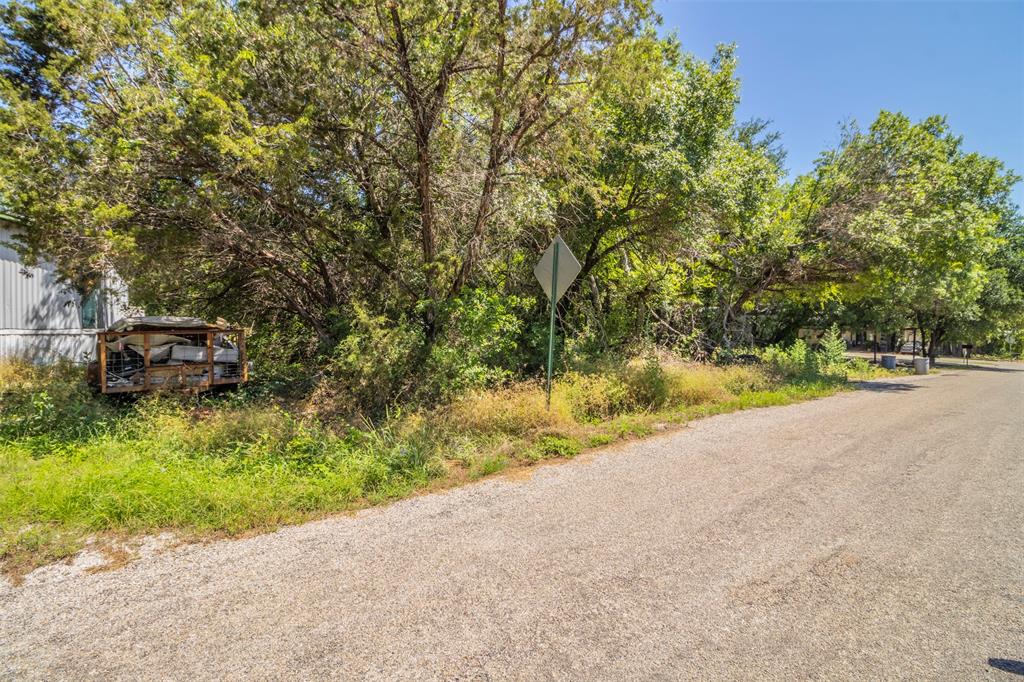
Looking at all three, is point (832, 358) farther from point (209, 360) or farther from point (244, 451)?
point (209, 360)

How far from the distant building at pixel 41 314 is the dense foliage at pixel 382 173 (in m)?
6.30

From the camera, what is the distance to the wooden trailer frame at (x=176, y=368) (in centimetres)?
797

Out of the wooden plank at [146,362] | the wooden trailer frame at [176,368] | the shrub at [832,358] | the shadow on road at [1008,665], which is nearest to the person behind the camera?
the shadow on road at [1008,665]

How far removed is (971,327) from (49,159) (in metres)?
42.4

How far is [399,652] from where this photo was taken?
7.61 feet

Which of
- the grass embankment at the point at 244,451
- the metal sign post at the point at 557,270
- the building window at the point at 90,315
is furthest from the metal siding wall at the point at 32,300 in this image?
the metal sign post at the point at 557,270

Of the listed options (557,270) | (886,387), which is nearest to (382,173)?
(557,270)

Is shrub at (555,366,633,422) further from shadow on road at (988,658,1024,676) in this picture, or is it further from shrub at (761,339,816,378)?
shrub at (761,339,816,378)

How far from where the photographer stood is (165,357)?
8719 mm

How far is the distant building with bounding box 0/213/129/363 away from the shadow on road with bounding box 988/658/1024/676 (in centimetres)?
1642

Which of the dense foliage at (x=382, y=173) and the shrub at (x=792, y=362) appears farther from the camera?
the shrub at (x=792, y=362)

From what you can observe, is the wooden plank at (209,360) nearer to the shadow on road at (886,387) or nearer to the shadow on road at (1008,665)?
the shadow on road at (1008,665)

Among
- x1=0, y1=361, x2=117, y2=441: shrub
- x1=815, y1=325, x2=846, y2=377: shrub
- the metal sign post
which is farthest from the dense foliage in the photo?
x1=815, y1=325, x2=846, y2=377: shrub

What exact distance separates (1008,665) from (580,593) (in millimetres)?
2122
